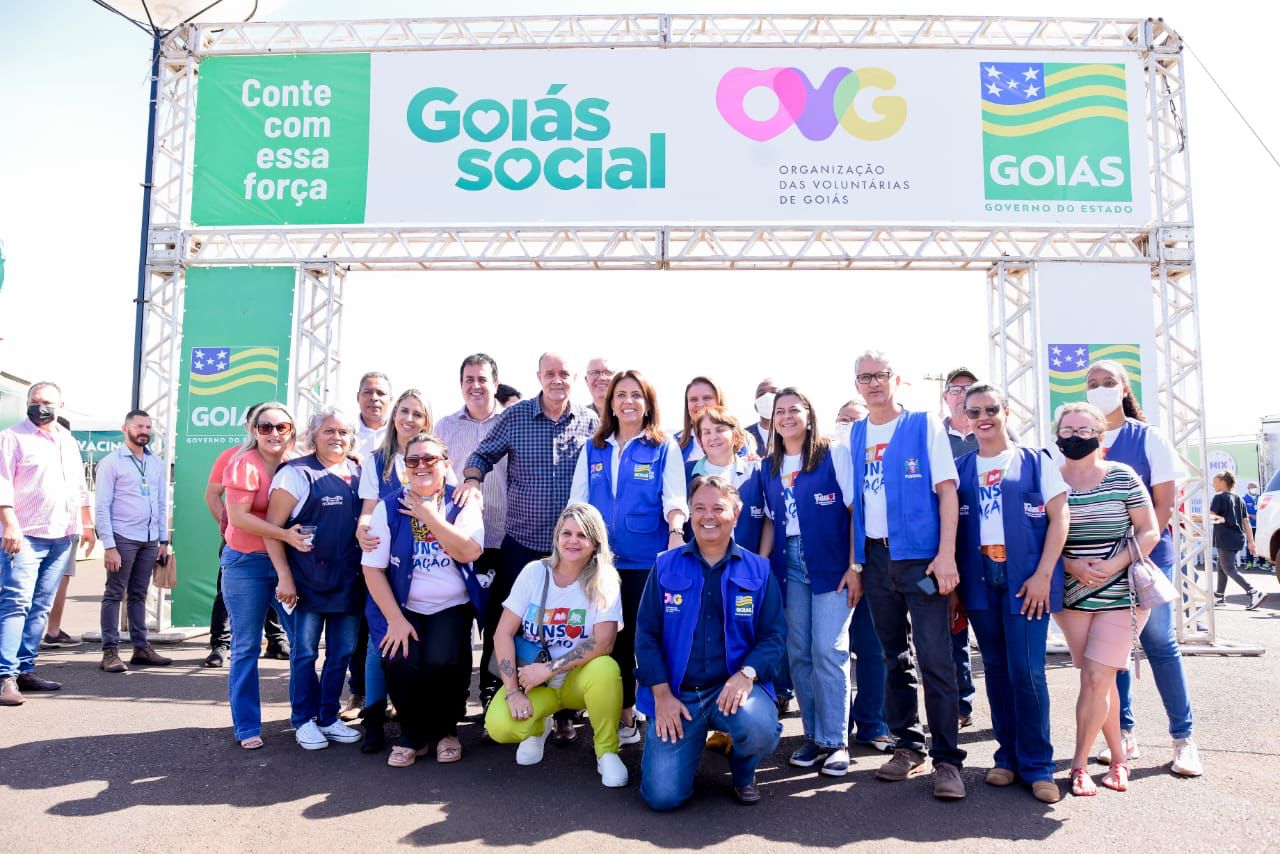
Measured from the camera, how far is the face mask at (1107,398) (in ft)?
14.0

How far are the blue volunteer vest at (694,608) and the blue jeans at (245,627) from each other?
83.0 inches

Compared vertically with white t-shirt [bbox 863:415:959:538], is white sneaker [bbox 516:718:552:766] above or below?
below

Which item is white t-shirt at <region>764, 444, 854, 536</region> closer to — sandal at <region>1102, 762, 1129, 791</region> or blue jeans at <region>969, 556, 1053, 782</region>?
blue jeans at <region>969, 556, 1053, 782</region>

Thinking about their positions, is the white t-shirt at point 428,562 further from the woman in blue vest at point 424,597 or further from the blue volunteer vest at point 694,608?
the blue volunteer vest at point 694,608

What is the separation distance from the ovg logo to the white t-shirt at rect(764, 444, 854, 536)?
4.61 meters

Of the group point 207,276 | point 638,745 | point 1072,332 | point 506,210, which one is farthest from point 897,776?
point 207,276

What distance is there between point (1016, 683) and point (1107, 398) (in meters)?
1.68

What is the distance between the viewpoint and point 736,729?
3412 millimetres

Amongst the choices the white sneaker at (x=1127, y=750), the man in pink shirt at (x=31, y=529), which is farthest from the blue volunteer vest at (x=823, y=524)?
the man in pink shirt at (x=31, y=529)

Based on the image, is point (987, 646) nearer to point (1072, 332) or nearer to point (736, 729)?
point (736, 729)

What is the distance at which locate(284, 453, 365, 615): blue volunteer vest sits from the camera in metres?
4.23

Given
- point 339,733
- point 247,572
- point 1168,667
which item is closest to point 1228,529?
point 1168,667

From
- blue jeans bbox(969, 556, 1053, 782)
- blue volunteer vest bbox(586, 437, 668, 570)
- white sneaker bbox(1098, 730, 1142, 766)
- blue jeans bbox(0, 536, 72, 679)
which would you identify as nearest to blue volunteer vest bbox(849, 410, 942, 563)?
blue jeans bbox(969, 556, 1053, 782)

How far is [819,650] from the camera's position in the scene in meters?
3.92
